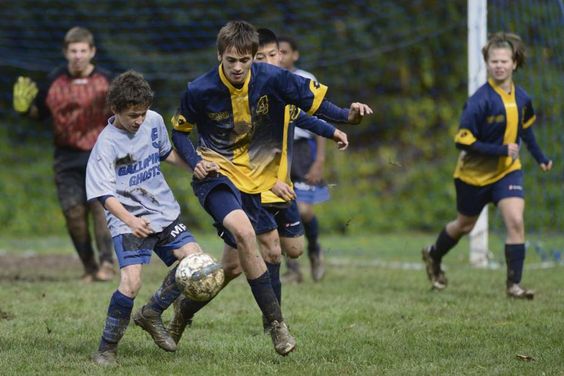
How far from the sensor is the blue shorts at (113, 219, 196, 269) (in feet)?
17.4

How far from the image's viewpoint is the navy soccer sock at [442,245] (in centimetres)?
815

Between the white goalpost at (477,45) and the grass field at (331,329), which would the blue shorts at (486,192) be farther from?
the white goalpost at (477,45)

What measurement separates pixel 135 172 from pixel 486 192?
10.8ft

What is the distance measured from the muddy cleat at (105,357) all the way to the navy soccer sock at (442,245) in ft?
12.0

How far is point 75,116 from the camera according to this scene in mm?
8844

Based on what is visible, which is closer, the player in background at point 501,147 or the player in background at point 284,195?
the player in background at point 284,195

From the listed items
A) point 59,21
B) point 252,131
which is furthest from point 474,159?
point 59,21

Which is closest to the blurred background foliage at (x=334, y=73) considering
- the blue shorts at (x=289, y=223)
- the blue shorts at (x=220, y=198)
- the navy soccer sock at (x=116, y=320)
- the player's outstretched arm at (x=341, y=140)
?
the blue shorts at (x=289, y=223)

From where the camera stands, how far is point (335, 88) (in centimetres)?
1648

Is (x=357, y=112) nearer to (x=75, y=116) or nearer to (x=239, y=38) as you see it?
(x=239, y=38)

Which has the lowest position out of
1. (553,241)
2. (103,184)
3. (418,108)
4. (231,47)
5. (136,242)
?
(553,241)

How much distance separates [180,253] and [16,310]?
2.02 metres

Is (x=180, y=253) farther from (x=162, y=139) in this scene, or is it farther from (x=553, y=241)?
(x=553, y=241)

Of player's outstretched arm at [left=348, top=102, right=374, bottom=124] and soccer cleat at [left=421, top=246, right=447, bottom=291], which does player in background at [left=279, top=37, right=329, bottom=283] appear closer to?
soccer cleat at [left=421, top=246, right=447, bottom=291]
